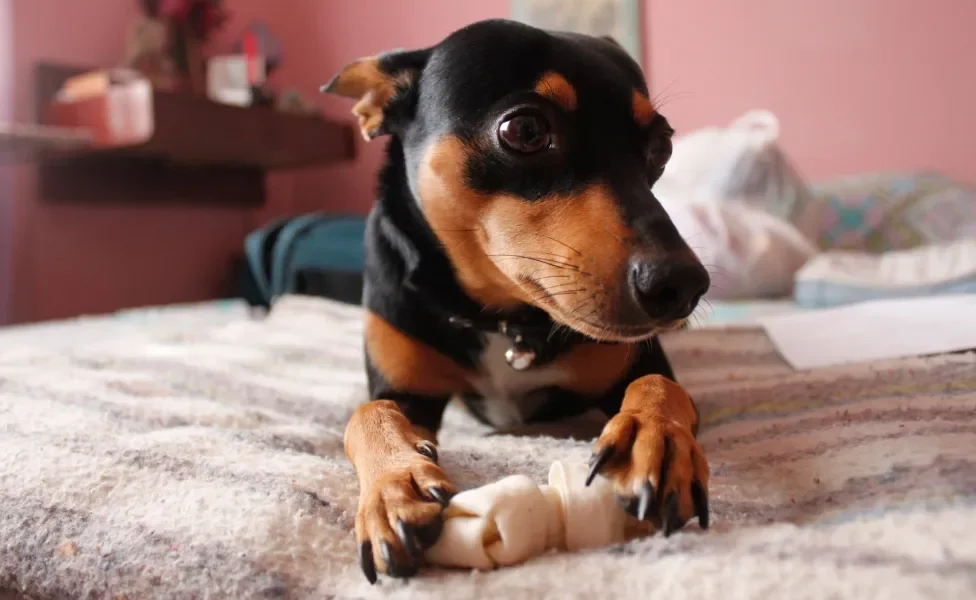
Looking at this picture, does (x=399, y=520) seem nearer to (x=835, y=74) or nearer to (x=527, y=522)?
(x=527, y=522)

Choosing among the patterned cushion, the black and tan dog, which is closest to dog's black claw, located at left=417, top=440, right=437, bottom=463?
the black and tan dog

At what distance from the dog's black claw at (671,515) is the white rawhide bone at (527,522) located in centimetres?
2

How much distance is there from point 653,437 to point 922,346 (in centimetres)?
90

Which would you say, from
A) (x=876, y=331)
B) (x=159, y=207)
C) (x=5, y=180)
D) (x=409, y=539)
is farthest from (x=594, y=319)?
(x=159, y=207)

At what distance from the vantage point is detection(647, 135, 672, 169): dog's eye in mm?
974

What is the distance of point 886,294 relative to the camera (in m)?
1.71

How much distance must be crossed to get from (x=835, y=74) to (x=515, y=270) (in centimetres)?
245

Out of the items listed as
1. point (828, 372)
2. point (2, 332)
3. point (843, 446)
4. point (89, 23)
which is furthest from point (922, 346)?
Answer: point (89, 23)

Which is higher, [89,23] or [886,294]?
[89,23]

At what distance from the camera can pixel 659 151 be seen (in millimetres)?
1004

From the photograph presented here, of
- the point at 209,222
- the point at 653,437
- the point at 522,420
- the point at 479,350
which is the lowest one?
the point at 209,222

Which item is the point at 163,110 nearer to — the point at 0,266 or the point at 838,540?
the point at 0,266

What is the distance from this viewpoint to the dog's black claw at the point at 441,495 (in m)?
0.60

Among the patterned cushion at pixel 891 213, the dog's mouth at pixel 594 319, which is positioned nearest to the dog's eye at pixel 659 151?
the dog's mouth at pixel 594 319
